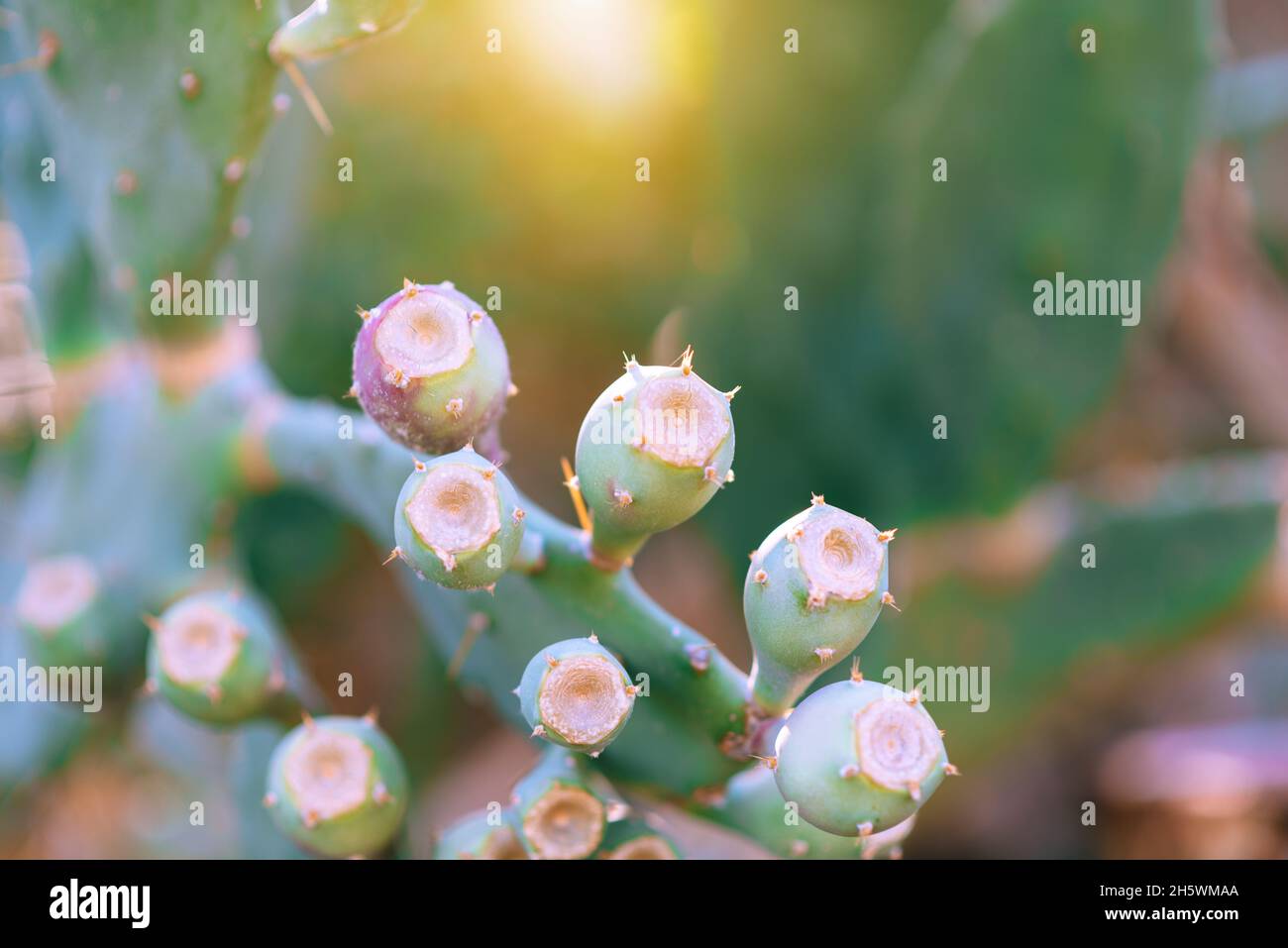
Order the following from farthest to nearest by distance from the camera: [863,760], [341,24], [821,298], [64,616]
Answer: [821,298], [64,616], [341,24], [863,760]

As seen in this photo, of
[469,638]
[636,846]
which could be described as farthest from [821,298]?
[636,846]

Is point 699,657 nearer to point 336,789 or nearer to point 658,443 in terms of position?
point 658,443

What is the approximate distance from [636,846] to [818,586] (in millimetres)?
286

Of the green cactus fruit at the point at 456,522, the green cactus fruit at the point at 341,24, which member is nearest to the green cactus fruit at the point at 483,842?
the green cactus fruit at the point at 456,522

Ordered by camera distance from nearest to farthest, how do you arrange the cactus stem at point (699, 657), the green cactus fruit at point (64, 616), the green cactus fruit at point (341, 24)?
the cactus stem at point (699, 657) < the green cactus fruit at point (341, 24) < the green cactus fruit at point (64, 616)

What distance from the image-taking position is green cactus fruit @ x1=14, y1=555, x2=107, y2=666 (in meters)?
1.19

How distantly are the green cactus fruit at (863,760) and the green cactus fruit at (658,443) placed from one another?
0.16m

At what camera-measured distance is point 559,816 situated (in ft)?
2.79

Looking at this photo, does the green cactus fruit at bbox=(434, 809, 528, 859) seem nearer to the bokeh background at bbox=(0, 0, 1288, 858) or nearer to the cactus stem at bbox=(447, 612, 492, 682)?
the cactus stem at bbox=(447, 612, 492, 682)

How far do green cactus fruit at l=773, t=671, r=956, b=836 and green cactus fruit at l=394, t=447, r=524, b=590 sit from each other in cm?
22

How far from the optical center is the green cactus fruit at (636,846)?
87 cm

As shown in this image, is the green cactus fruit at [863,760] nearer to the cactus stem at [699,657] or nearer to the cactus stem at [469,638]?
the cactus stem at [699,657]
